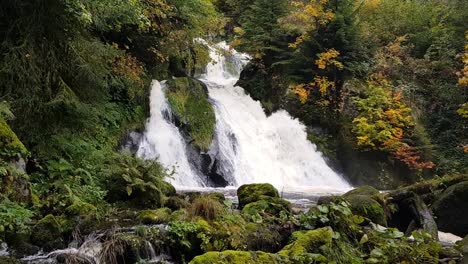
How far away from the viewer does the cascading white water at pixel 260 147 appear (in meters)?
14.2

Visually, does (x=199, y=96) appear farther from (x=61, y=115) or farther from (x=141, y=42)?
(x=61, y=115)

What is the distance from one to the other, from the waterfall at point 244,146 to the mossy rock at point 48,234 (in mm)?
6038

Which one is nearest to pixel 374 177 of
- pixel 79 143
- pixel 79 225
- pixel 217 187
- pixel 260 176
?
pixel 260 176

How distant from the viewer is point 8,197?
20.9ft

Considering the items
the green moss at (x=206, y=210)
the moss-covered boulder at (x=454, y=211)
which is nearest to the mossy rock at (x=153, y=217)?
the green moss at (x=206, y=210)

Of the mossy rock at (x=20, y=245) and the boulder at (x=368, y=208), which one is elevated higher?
the boulder at (x=368, y=208)

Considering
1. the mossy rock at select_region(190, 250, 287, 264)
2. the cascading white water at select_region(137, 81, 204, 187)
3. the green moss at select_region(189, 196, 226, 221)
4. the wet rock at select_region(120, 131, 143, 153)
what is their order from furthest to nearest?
the cascading white water at select_region(137, 81, 204, 187)
the wet rock at select_region(120, 131, 143, 153)
the green moss at select_region(189, 196, 226, 221)
the mossy rock at select_region(190, 250, 287, 264)

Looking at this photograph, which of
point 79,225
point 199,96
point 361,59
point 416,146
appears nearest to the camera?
point 79,225

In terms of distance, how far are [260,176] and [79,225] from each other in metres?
8.83

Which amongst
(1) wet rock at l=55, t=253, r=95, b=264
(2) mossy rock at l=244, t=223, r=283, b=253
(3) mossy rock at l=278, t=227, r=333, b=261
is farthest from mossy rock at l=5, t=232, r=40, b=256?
(3) mossy rock at l=278, t=227, r=333, b=261

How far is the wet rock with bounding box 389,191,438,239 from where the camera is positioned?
28.8ft

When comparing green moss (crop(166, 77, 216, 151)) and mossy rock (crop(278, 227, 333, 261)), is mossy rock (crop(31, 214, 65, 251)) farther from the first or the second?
green moss (crop(166, 77, 216, 151))

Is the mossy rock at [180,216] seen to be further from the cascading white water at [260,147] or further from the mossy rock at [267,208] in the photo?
the cascading white water at [260,147]

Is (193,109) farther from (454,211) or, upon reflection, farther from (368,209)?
(454,211)
